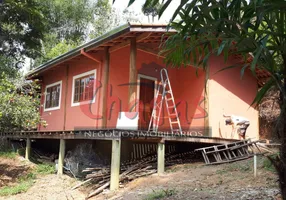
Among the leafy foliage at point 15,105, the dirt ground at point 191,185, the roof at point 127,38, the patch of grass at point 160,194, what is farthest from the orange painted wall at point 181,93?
the patch of grass at point 160,194

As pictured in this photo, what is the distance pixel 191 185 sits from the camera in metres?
5.81

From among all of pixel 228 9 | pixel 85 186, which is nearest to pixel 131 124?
pixel 85 186

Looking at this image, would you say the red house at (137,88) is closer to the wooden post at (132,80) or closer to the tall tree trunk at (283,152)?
the wooden post at (132,80)

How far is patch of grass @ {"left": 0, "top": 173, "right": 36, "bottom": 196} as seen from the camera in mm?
7254

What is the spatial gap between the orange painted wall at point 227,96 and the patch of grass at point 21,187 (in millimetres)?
5569

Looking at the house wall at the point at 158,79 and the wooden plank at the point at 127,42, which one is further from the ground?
the wooden plank at the point at 127,42

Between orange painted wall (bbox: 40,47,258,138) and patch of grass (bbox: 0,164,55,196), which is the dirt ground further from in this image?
orange painted wall (bbox: 40,47,258,138)

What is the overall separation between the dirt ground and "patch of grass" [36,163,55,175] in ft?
1.76

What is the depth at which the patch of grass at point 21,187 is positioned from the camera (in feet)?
23.8

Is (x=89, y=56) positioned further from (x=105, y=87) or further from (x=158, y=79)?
(x=158, y=79)

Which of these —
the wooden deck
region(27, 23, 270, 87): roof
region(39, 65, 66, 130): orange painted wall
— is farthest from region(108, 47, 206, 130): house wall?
region(39, 65, 66, 130): orange painted wall

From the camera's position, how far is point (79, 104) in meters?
10.0

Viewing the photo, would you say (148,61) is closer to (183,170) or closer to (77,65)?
(77,65)

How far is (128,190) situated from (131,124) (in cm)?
166
